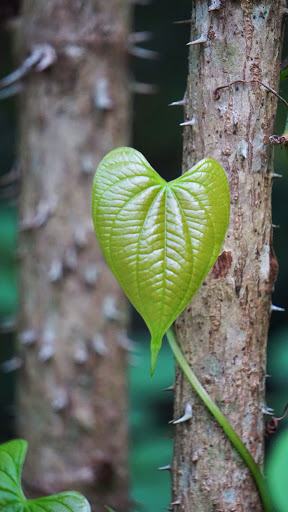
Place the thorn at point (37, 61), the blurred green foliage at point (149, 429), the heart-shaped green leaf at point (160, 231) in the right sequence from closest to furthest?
1. the heart-shaped green leaf at point (160, 231)
2. the thorn at point (37, 61)
3. the blurred green foliage at point (149, 429)

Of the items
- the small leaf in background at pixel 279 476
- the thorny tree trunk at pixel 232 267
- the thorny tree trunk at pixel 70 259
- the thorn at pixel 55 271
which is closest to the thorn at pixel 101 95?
the thorny tree trunk at pixel 70 259

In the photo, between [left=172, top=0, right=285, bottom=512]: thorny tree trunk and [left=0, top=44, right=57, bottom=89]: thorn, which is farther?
[left=0, top=44, right=57, bottom=89]: thorn

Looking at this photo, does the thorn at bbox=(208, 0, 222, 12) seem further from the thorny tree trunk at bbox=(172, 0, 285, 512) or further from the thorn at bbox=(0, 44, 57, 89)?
the thorn at bbox=(0, 44, 57, 89)

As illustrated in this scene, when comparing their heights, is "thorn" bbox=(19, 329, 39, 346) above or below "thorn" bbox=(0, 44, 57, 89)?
below

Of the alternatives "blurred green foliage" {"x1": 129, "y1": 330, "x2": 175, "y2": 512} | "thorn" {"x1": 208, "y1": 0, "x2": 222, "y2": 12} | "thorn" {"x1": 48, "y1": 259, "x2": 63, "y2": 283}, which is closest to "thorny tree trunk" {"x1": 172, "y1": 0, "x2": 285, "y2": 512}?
"thorn" {"x1": 208, "y1": 0, "x2": 222, "y2": 12}

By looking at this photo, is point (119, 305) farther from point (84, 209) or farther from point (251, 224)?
point (251, 224)

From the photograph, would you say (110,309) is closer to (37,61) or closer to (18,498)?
(37,61)

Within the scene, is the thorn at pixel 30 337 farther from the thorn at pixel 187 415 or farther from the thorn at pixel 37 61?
the thorn at pixel 187 415
